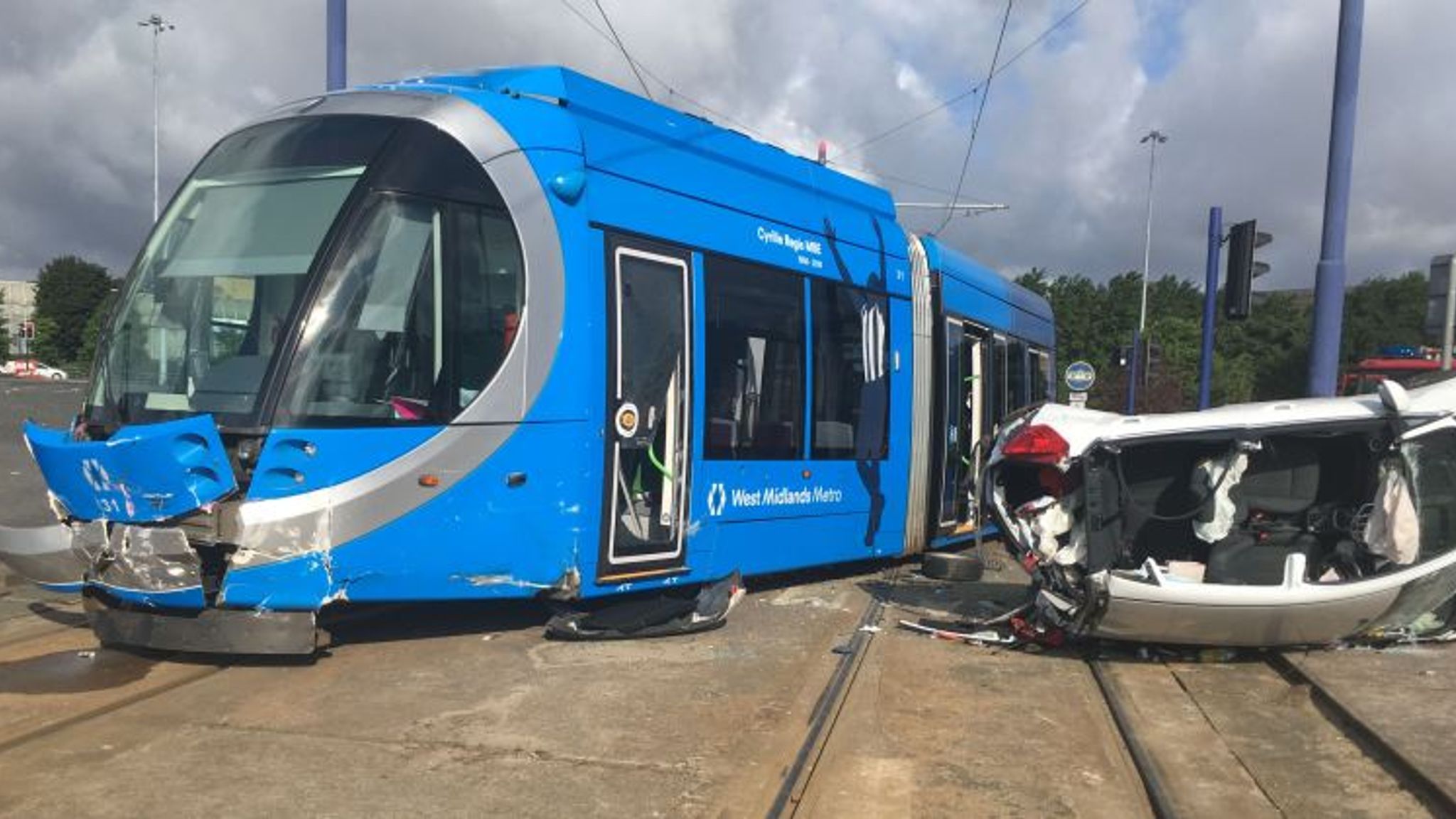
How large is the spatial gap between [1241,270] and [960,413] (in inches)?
160

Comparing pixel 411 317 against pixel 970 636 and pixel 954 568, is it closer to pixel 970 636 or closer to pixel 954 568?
pixel 970 636

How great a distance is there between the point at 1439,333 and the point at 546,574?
934cm

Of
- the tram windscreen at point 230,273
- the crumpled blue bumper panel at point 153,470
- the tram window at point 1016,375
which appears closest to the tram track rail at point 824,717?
the crumpled blue bumper panel at point 153,470

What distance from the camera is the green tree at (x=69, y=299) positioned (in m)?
88.8

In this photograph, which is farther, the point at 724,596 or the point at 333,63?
the point at 333,63

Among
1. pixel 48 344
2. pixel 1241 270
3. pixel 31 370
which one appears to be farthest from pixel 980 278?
pixel 48 344

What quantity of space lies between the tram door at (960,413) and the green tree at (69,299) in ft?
304

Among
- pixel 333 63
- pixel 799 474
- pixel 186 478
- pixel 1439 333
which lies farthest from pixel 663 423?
pixel 1439 333

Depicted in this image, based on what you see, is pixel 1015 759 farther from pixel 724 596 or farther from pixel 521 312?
pixel 521 312

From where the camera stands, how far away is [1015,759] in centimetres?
496

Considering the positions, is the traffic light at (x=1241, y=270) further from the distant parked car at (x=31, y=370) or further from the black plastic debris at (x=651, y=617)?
the distant parked car at (x=31, y=370)

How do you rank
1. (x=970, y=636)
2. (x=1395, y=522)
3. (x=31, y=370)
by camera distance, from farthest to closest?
(x=31, y=370)
(x=970, y=636)
(x=1395, y=522)

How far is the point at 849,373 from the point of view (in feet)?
30.0

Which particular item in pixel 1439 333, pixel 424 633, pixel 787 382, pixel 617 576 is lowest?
pixel 424 633
